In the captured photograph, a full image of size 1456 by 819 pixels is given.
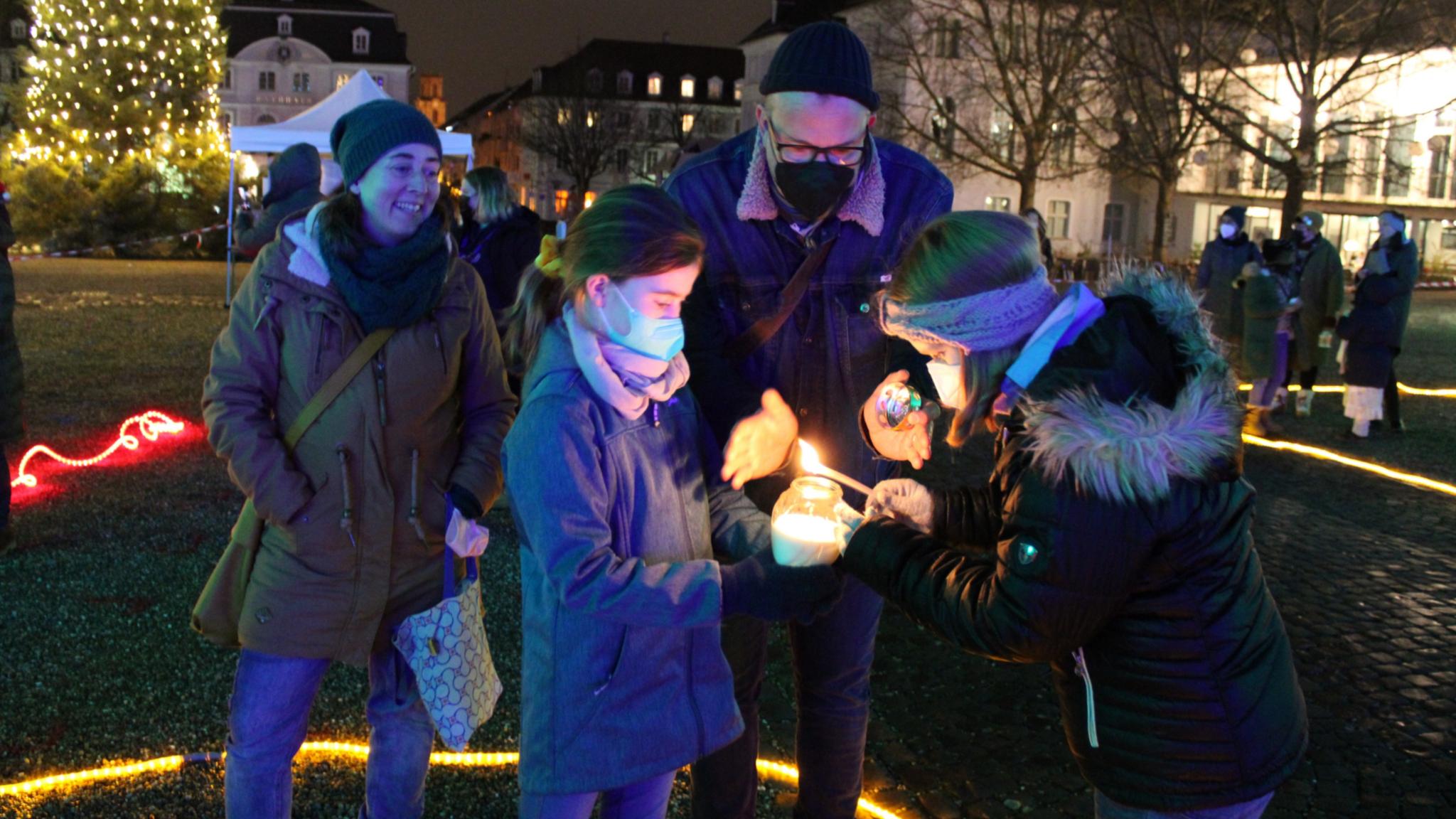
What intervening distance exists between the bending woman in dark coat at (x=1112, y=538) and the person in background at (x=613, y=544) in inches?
17.2

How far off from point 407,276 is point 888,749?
2.54 m

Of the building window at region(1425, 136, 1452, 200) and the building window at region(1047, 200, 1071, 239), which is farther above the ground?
the building window at region(1425, 136, 1452, 200)

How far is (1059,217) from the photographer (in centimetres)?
5397

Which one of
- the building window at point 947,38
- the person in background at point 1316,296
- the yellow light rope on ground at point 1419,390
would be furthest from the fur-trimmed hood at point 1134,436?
the building window at point 947,38

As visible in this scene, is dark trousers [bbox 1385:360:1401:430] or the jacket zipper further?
dark trousers [bbox 1385:360:1401:430]

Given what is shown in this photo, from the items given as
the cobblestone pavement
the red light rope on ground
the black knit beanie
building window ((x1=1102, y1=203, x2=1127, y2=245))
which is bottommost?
the cobblestone pavement

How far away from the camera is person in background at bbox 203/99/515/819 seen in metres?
2.95


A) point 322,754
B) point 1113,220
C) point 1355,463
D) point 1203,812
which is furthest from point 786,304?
point 1113,220

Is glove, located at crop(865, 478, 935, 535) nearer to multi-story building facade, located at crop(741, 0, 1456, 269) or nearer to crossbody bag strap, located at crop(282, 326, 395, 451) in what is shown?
crossbody bag strap, located at crop(282, 326, 395, 451)

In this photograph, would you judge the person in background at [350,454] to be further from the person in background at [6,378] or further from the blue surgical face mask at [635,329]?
the person in background at [6,378]

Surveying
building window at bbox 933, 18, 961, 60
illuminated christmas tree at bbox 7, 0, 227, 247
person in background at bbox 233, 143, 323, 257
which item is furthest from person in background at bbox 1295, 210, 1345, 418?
illuminated christmas tree at bbox 7, 0, 227, 247

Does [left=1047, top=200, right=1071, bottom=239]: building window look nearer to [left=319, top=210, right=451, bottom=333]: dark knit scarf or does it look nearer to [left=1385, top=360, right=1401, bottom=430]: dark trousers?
[left=1385, top=360, right=1401, bottom=430]: dark trousers

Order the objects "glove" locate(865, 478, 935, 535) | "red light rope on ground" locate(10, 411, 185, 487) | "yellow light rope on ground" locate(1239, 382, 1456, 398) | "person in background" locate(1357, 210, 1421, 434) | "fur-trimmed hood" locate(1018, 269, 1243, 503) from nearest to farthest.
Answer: "fur-trimmed hood" locate(1018, 269, 1243, 503) → "glove" locate(865, 478, 935, 535) → "red light rope on ground" locate(10, 411, 185, 487) → "person in background" locate(1357, 210, 1421, 434) → "yellow light rope on ground" locate(1239, 382, 1456, 398)

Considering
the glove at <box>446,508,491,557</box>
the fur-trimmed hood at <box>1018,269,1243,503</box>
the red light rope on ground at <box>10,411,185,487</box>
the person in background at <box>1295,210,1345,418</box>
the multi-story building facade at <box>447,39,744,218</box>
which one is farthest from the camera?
the multi-story building facade at <box>447,39,744,218</box>
